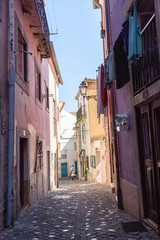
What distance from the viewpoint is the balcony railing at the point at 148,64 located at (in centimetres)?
461

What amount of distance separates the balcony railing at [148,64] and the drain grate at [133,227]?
273 cm

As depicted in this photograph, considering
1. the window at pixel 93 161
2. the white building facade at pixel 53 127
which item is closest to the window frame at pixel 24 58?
the white building facade at pixel 53 127

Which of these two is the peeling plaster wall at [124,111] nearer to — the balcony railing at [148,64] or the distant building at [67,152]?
the balcony railing at [148,64]

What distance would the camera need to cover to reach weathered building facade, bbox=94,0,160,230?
4.67 meters

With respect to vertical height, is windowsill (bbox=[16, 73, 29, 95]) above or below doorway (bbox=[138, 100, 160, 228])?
above

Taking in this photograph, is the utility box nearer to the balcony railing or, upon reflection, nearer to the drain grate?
the balcony railing

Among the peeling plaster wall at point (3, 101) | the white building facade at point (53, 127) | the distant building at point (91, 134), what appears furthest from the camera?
the distant building at point (91, 134)

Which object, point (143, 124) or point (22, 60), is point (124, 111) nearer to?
point (143, 124)

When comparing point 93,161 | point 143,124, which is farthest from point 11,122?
point 93,161

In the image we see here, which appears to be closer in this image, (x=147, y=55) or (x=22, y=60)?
(x=147, y=55)

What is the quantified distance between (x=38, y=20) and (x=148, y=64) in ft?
17.3

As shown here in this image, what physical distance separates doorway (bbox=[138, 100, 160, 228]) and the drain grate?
228mm

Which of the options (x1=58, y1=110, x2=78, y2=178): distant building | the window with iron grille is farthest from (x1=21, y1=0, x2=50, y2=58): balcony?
(x1=58, y1=110, x2=78, y2=178): distant building

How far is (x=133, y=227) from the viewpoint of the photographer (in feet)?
16.3
